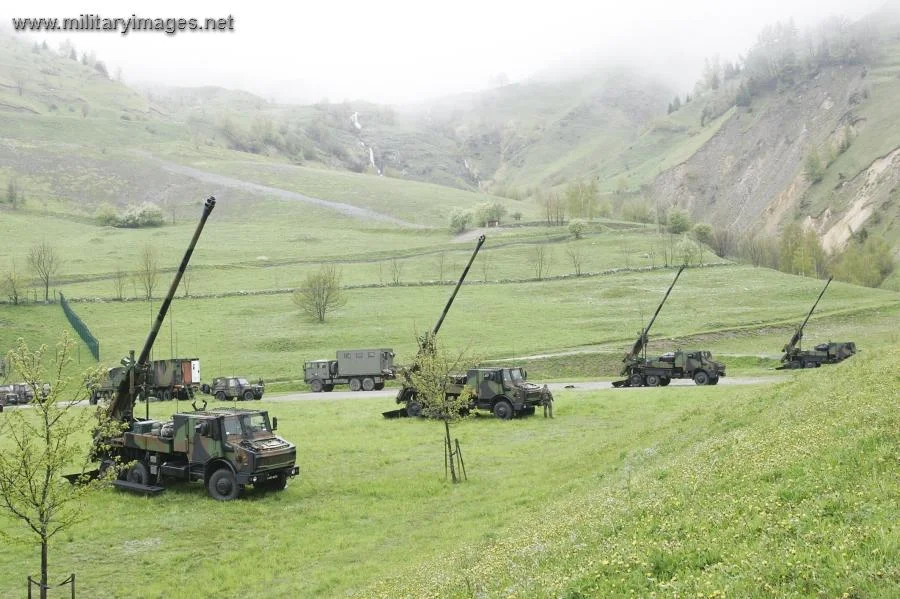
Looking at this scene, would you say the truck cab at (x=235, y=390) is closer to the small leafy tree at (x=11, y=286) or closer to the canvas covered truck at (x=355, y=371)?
the canvas covered truck at (x=355, y=371)

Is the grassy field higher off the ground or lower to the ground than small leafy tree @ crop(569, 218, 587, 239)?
lower

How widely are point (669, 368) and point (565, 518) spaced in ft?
115

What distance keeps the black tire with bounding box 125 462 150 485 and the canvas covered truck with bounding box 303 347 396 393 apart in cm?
2949

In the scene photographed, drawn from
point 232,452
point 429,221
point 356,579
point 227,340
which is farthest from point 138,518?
point 429,221

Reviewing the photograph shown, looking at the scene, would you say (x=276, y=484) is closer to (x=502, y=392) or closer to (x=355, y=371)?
(x=502, y=392)

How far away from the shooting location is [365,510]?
19.6 metres

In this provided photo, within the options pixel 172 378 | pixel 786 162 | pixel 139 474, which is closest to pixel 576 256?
pixel 172 378

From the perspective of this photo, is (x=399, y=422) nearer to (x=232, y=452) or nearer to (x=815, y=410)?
(x=232, y=452)

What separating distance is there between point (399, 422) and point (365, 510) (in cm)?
1484

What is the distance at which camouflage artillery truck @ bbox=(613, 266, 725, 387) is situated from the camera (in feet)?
146

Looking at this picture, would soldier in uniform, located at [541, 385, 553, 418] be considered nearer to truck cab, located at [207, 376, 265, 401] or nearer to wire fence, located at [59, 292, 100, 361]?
truck cab, located at [207, 376, 265, 401]

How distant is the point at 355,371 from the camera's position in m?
52.2

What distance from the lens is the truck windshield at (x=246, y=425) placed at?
2134 cm

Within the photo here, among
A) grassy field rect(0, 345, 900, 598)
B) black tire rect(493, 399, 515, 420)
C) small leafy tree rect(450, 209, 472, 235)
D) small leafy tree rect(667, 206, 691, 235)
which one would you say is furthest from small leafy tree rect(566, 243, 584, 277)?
grassy field rect(0, 345, 900, 598)
